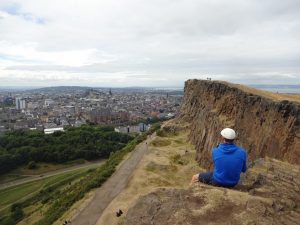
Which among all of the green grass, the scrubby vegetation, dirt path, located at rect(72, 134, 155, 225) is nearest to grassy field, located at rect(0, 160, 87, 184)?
the green grass

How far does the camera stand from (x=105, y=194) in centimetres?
2472

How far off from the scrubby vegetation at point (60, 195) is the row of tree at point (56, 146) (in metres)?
12.8

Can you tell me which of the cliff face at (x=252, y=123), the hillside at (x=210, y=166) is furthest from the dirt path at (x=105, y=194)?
the cliff face at (x=252, y=123)

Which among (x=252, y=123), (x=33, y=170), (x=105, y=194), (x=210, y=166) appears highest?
(x=252, y=123)

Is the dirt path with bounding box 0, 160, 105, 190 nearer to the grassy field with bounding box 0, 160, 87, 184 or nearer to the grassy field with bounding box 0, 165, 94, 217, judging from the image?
the grassy field with bounding box 0, 160, 87, 184

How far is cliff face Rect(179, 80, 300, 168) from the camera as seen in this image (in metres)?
16.7

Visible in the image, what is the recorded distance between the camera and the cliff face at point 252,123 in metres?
16.7

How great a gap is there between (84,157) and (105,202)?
38687 millimetres

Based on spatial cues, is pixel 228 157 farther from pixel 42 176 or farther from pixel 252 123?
pixel 42 176

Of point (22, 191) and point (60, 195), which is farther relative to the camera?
point (22, 191)

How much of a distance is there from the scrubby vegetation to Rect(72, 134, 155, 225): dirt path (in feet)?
2.65

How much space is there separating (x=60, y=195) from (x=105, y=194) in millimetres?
12524

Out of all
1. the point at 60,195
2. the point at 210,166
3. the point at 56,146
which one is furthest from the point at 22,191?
the point at 210,166

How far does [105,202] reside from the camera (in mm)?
23062
